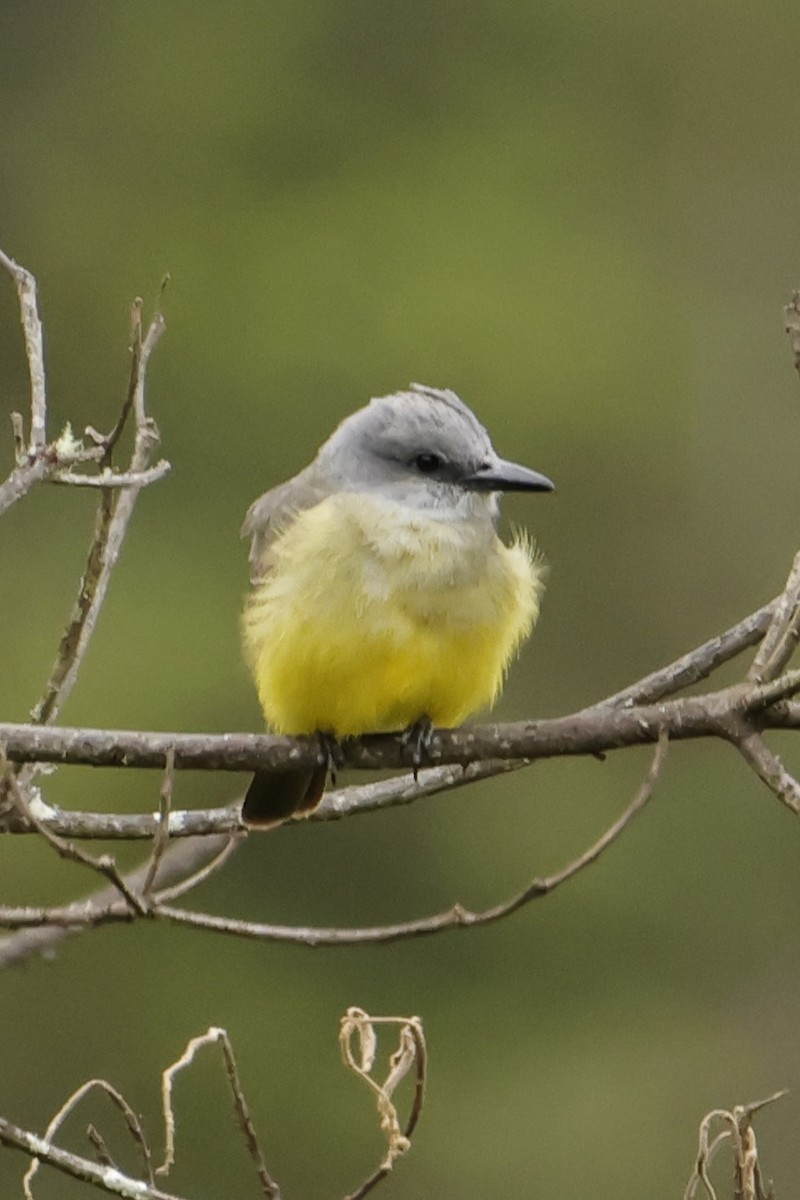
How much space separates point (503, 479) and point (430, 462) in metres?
0.16

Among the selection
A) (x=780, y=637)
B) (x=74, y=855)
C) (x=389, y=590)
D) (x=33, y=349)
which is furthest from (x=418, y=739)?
(x=74, y=855)

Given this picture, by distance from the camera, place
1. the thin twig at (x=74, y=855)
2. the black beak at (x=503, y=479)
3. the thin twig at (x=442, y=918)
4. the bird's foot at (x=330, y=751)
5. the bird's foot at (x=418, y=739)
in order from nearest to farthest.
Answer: the thin twig at (x=74, y=855), the thin twig at (x=442, y=918), the bird's foot at (x=418, y=739), the bird's foot at (x=330, y=751), the black beak at (x=503, y=479)

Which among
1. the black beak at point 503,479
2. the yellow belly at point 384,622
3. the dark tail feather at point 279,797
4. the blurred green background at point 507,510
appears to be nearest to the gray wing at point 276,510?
the yellow belly at point 384,622

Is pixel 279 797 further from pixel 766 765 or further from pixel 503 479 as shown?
pixel 766 765

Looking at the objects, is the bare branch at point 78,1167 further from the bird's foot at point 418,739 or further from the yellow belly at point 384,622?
the yellow belly at point 384,622

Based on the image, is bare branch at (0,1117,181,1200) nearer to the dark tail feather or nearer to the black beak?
→ the dark tail feather

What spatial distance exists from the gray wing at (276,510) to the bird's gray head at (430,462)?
2.0 inches

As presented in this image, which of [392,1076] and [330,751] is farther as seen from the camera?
[330,751]

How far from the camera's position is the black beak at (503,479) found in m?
4.26

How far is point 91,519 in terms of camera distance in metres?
11.0

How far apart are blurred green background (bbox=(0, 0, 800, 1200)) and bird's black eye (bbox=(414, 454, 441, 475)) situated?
5.46m

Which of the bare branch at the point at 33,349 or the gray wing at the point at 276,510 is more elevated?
the gray wing at the point at 276,510

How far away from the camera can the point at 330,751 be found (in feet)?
13.3

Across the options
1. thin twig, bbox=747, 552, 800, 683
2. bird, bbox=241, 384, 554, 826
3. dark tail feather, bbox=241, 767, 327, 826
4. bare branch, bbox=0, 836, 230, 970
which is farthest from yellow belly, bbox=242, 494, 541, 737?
thin twig, bbox=747, 552, 800, 683
